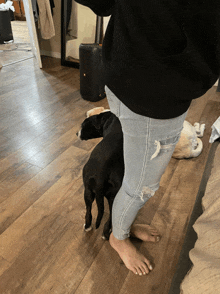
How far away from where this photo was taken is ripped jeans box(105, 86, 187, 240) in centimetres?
59

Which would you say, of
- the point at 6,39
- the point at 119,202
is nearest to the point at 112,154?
the point at 119,202

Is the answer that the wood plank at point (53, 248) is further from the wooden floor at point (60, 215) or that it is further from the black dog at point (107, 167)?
the black dog at point (107, 167)

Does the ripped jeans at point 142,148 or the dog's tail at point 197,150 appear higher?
the ripped jeans at point 142,148

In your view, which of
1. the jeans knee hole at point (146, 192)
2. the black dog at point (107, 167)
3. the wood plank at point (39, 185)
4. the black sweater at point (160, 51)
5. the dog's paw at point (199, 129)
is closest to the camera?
the black sweater at point (160, 51)

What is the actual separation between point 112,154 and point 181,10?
559mm

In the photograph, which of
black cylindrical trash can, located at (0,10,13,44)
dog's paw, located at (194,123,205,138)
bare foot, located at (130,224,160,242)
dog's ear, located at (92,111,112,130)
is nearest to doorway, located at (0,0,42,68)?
black cylindrical trash can, located at (0,10,13,44)

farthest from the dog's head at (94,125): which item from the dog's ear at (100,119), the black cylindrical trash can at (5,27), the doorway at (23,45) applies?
the black cylindrical trash can at (5,27)

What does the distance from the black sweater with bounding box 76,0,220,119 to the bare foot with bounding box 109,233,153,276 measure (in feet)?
2.19

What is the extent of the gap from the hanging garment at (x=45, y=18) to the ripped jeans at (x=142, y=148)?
10.2 feet

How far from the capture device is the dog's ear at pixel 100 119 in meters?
1.03

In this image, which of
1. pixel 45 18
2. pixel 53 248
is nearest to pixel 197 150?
pixel 53 248

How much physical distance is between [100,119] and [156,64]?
0.58 m

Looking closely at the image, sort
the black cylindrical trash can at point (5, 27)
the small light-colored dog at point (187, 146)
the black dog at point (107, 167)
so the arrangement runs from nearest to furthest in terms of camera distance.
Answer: the black dog at point (107, 167) → the small light-colored dog at point (187, 146) → the black cylindrical trash can at point (5, 27)

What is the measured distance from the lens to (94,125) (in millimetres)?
1060
